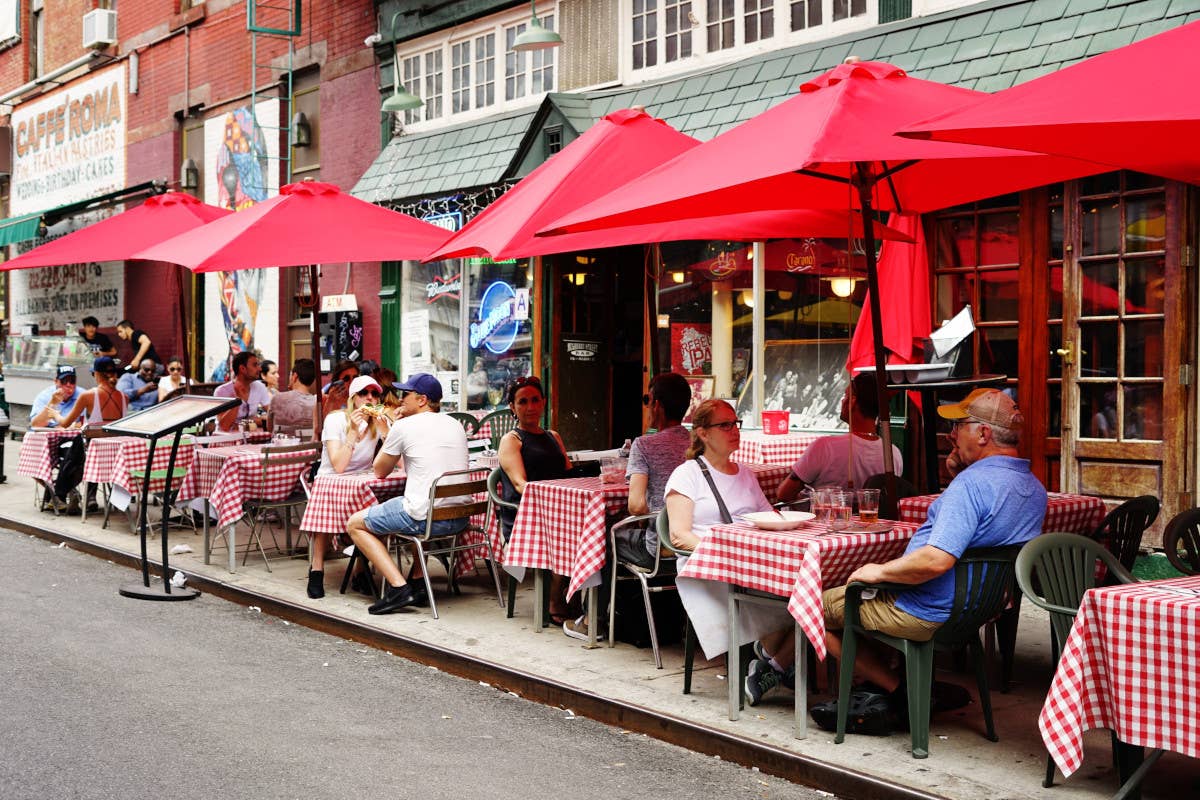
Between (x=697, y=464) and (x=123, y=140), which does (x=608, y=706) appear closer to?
(x=697, y=464)

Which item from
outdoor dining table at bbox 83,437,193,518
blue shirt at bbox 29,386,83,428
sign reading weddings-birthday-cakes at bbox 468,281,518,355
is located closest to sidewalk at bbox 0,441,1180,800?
outdoor dining table at bbox 83,437,193,518

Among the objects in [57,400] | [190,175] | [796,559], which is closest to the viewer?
[796,559]

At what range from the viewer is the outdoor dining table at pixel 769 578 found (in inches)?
208

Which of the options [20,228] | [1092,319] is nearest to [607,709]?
[1092,319]

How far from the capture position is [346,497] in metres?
8.45

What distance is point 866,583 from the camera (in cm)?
528

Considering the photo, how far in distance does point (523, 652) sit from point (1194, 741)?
145 inches

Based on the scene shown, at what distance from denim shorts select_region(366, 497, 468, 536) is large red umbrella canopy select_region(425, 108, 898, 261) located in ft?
5.12

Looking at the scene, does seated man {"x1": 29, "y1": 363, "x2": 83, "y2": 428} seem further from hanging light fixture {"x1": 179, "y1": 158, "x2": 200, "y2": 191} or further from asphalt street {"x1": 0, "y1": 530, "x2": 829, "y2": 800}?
hanging light fixture {"x1": 179, "y1": 158, "x2": 200, "y2": 191}

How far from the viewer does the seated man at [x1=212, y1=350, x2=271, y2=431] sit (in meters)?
11.8

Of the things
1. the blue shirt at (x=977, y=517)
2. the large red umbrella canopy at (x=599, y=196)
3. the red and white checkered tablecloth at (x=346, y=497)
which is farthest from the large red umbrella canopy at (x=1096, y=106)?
the red and white checkered tablecloth at (x=346, y=497)

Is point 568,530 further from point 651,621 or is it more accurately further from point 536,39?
point 536,39

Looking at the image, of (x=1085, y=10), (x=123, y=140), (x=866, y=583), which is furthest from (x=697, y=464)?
(x=123, y=140)

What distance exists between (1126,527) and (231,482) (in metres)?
6.00
